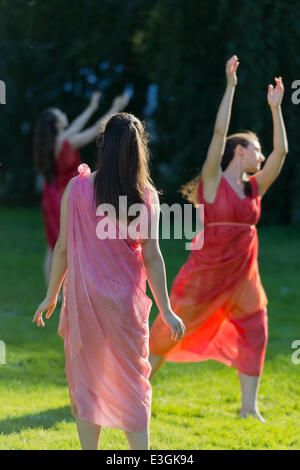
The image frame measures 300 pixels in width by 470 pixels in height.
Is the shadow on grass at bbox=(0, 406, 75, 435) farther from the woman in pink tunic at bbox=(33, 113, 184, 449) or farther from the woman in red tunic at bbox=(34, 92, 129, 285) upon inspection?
the woman in red tunic at bbox=(34, 92, 129, 285)

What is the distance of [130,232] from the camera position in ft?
10.4

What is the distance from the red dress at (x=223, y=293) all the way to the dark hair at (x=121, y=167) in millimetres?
1667

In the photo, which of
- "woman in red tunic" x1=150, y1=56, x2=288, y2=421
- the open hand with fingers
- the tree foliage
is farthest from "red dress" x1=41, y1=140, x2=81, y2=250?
the open hand with fingers

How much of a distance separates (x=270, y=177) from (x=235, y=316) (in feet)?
3.16

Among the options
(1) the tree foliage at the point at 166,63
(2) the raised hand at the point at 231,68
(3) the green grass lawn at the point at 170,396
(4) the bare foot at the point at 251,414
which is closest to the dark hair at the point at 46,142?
(3) the green grass lawn at the point at 170,396

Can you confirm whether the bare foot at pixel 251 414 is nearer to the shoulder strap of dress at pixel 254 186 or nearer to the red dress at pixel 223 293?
the red dress at pixel 223 293

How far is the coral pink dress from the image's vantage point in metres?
3.15

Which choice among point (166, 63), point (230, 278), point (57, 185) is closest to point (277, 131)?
point (230, 278)

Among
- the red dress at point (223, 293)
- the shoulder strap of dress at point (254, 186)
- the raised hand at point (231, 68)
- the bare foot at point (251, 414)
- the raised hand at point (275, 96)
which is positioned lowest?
the bare foot at point (251, 414)

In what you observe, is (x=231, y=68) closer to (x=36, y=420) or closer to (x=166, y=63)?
(x=36, y=420)

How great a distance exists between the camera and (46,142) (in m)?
7.78

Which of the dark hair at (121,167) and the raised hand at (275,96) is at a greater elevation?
the raised hand at (275,96)

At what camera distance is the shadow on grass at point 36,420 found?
4.20 meters

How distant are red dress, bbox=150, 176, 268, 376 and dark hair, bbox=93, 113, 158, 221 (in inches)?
65.6
